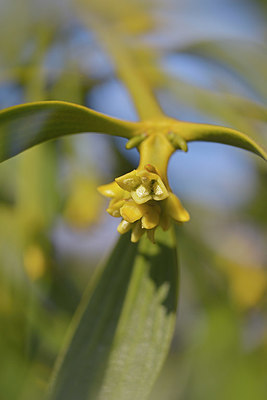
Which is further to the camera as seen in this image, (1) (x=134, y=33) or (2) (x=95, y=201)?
(1) (x=134, y=33)

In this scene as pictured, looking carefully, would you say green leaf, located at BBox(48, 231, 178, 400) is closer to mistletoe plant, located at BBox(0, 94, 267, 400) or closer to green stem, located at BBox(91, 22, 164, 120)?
mistletoe plant, located at BBox(0, 94, 267, 400)

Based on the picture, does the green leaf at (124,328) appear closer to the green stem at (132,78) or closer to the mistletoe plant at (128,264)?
the mistletoe plant at (128,264)

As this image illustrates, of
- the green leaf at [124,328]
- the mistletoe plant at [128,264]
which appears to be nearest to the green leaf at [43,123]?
the mistletoe plant at [128,264]

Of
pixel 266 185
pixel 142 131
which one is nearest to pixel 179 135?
pixel 142 131

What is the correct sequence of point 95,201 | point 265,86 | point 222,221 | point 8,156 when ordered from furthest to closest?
point 222,221 < point 95,201 < point 265,86 < point 8,156

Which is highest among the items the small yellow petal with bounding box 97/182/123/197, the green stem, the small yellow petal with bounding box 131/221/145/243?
the green stem

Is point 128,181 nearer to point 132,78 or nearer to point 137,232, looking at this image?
point 137,232

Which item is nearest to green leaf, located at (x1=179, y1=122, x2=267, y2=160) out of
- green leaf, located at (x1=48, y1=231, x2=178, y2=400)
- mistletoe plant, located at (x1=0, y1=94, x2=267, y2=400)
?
mistletoe plant, located at (x1=0, y1=94, x2=267, y2=400)

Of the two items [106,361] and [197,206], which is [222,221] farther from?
[106,361]
